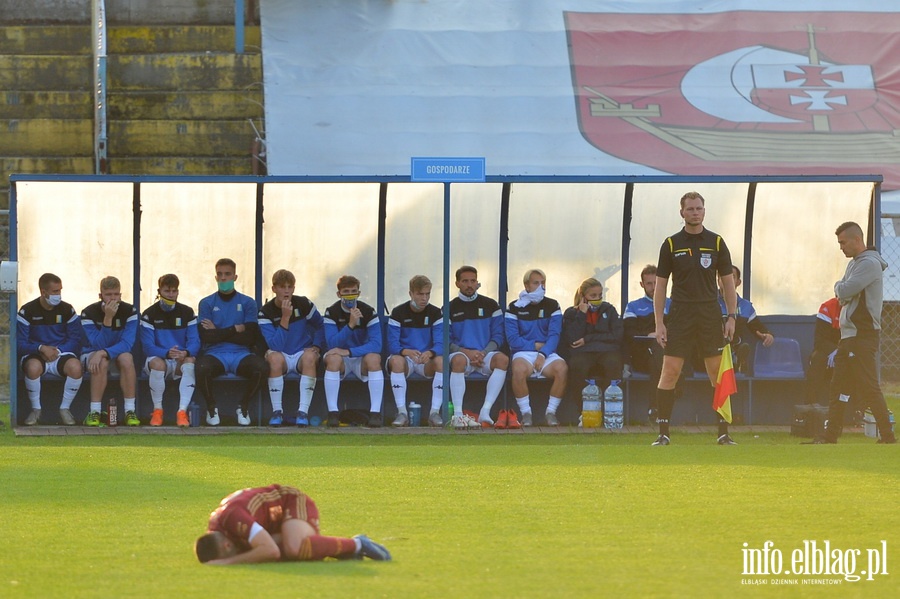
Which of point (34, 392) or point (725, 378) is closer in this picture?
point (725, 378)

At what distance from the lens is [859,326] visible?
10398mm

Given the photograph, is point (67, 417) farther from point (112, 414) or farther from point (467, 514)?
point (467, 514)

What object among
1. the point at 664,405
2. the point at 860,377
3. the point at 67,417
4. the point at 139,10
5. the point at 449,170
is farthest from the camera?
the point at 139,10

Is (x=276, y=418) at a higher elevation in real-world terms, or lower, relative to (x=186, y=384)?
lower

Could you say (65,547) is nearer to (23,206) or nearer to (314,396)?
(314,396)

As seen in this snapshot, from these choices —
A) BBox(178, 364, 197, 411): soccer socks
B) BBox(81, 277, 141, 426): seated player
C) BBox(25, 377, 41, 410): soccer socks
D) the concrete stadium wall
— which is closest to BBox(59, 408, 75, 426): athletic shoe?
BBox(81, 277, 141, 426): seated player

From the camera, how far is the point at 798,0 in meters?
21.2

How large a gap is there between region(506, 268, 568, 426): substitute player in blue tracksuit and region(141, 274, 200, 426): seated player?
3101 mm

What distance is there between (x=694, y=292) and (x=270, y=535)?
5302 mm

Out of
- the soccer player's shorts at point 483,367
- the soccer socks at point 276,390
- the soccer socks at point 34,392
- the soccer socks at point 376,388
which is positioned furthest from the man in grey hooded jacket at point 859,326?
the soccer socks at point 34,392

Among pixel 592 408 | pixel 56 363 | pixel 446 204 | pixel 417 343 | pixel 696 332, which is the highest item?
pixel 446 204

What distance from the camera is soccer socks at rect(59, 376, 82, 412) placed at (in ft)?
41.6

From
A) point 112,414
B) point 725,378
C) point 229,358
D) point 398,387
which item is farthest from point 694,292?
point 112,414

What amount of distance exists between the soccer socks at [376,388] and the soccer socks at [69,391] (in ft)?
8.59
